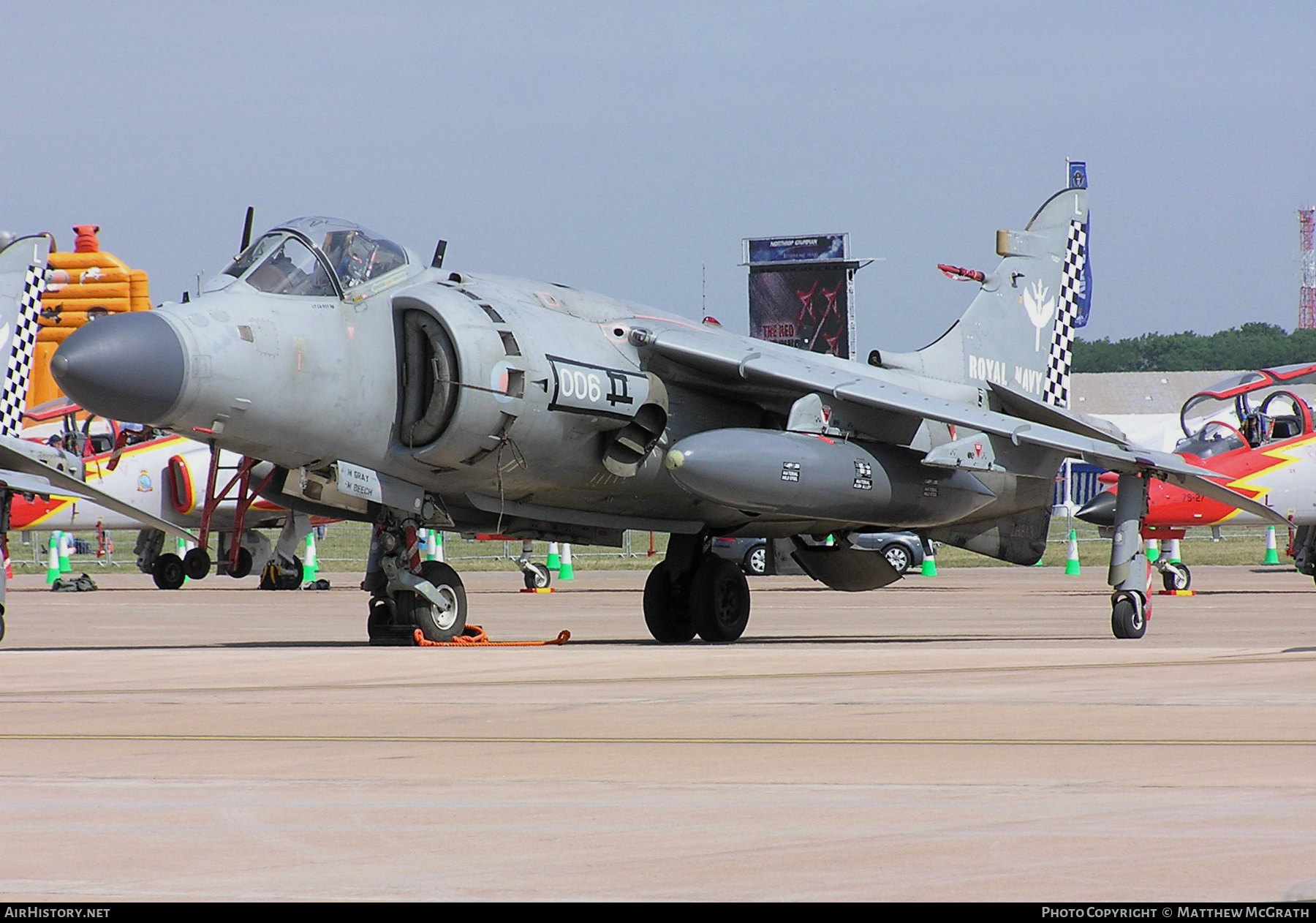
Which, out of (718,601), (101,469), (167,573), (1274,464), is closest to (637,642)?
(718,601)

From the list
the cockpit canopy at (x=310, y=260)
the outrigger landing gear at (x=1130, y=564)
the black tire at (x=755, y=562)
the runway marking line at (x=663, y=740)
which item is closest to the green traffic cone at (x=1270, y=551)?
the black tire at (x=755, y=562)

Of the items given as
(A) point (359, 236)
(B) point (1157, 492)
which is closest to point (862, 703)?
(A) point (359, 236)

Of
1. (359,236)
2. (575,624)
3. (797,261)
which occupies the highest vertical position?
(797,261)

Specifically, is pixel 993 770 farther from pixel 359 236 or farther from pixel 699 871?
pixel 359 236

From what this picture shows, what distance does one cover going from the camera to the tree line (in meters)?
129

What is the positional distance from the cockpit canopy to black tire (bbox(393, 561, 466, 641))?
7.01 ft

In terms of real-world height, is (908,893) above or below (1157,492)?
below

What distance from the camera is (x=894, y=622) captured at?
1650 centimetres

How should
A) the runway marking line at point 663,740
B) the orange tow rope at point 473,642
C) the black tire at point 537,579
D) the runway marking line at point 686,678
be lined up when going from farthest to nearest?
the black tire at point 537,579 → the orange tow rope at point 473,642 → the runway marking line at point 686,678 → the runway marking line at point 663,740

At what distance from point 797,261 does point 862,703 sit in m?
58.2

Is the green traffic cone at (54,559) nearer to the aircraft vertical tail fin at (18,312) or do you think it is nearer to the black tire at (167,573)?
the black tire at (167,573)

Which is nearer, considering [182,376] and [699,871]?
[699,871]


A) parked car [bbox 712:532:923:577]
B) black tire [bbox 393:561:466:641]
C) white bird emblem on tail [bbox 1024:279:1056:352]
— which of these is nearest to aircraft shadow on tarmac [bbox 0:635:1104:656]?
black tire [bbox 393:561:466:641]

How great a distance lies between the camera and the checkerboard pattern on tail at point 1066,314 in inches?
657
